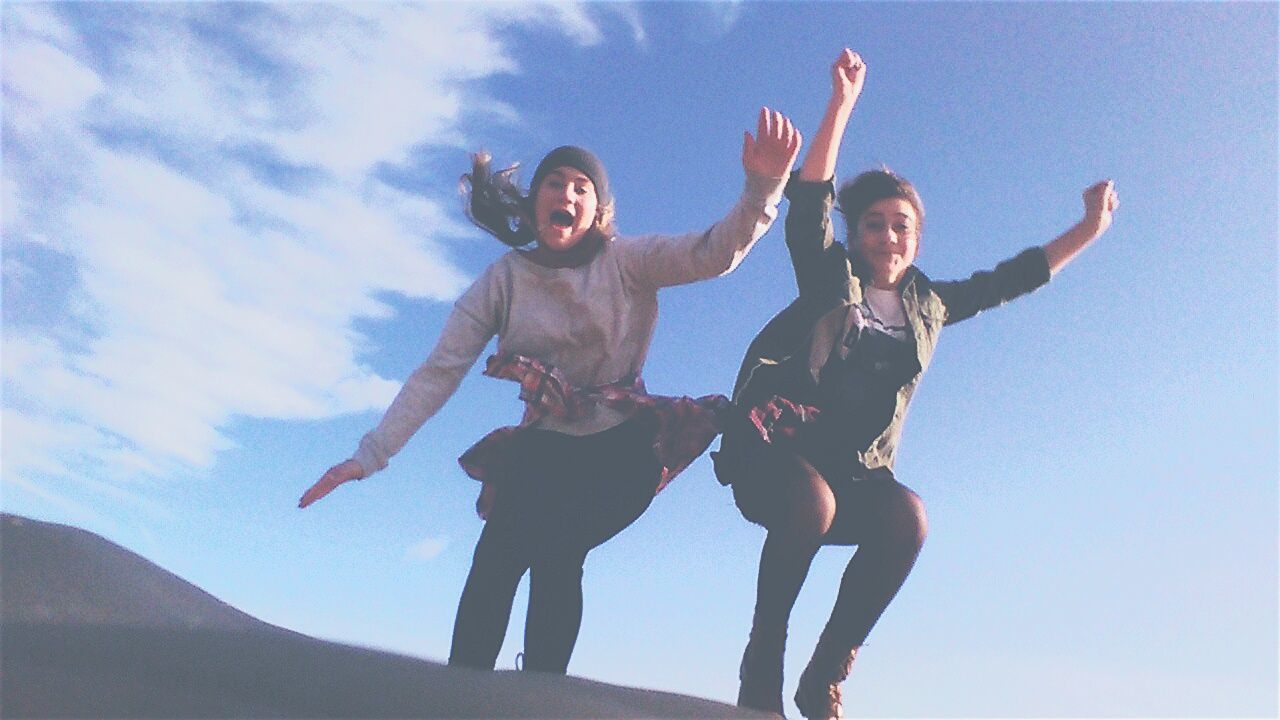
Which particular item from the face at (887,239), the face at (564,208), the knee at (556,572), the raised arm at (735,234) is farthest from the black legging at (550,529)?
the face at (887,239)

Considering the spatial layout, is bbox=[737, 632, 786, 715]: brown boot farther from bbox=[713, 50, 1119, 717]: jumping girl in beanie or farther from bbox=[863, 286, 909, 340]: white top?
bbox=[863, 286, 909, 340]: white top

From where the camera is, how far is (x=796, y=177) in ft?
7.78

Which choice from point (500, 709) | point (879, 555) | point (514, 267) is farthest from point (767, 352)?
point (500, 709)

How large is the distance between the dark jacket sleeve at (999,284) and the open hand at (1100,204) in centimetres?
17

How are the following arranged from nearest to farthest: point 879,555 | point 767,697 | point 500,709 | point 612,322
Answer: point 500,709 → point 767,697 → point 879,555 → point 612,322

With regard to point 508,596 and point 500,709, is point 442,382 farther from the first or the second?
point 500,709

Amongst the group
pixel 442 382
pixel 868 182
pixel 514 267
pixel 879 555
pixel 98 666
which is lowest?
pixel 98 666

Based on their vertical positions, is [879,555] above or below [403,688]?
above

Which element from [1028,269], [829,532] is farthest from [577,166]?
[1028,269]

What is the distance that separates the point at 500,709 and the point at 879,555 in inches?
45.1

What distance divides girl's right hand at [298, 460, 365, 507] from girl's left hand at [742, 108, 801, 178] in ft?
3.72

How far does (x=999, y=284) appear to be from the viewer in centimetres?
278

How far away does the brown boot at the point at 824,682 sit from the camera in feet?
7.36

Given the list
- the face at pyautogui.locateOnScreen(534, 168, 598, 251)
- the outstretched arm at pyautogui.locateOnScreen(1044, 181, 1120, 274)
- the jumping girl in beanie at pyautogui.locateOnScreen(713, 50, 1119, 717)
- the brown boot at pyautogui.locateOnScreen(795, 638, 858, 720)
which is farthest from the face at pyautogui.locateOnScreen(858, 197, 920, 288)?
the brown boot at pyautogui.locateOnScreen(795, 638, 858, 720)
